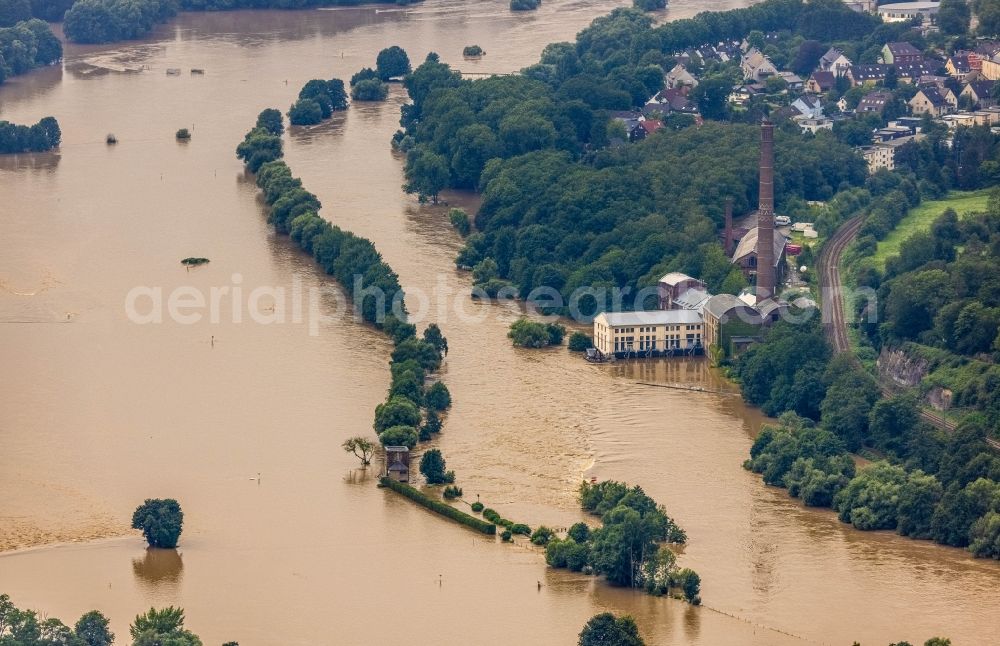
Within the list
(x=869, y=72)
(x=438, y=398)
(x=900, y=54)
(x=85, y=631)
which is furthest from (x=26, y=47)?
(x=85, y=631)

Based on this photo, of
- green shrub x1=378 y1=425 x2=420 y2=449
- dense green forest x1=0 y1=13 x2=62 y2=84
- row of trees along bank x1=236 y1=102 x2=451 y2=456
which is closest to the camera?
green shrub x1=378 y1=425 x2=420 y2=449

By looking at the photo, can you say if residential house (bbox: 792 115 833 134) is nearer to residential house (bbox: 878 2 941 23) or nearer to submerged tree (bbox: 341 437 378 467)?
residential house (bbox: 878 2 941 23)

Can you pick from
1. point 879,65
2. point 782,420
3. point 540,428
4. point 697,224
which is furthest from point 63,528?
point 879,65

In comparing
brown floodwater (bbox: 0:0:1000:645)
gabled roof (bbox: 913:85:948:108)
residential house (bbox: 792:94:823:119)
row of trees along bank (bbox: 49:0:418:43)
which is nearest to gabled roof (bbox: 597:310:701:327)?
brown floodwater (bbox: 0:0:1000:645)

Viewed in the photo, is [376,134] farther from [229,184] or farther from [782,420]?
[782,420]

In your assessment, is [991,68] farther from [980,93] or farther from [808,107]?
[808,107]
